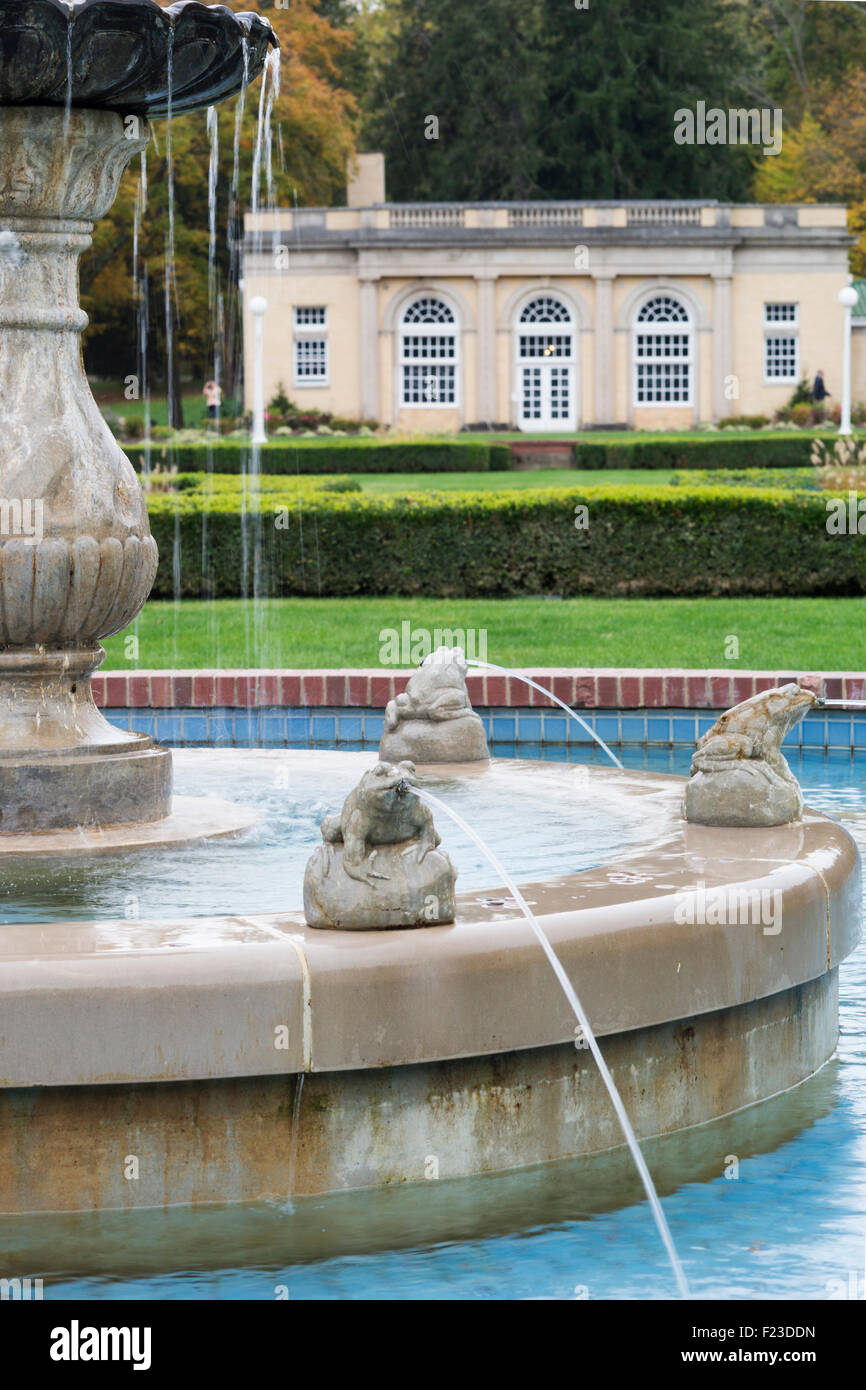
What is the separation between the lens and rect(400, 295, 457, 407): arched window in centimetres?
4478

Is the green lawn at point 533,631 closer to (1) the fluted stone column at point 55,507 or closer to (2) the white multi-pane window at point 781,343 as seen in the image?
(1) the fluted stone column at point 55,507

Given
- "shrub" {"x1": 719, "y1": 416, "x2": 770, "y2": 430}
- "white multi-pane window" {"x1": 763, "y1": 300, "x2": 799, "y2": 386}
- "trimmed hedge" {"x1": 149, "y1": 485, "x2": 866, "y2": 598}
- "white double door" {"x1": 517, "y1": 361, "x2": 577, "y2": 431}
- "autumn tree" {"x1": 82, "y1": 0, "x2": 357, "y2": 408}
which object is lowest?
"trimmed hedge" {"x1": 149, "y1": 485, "x2": 866, "y2": 598}

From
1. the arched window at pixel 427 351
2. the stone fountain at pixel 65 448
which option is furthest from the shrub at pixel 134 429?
the stone fountain at pixel 65 448

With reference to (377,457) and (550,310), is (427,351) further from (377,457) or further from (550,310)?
(377,457)

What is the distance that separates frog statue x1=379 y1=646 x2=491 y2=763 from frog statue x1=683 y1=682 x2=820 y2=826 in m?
1.73

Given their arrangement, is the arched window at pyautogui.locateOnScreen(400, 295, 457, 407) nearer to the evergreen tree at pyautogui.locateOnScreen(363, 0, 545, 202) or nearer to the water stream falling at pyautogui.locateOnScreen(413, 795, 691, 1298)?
the evergreen tree at pyautogui.locateOnScreen(363, 0, 545, 202)

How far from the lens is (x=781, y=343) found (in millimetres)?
45594

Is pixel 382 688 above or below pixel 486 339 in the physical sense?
below

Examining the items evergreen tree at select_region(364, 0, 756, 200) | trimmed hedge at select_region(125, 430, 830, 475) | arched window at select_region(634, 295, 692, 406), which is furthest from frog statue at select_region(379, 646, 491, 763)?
evergreen tree at select_region(364, 0, 756, 200)

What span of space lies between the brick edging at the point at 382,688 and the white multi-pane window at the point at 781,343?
124 ft

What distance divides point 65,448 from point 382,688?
369 cm

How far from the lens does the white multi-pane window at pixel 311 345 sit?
146 ft

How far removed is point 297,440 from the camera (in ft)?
112

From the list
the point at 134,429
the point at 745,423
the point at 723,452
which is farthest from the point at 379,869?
the point at 745,423
